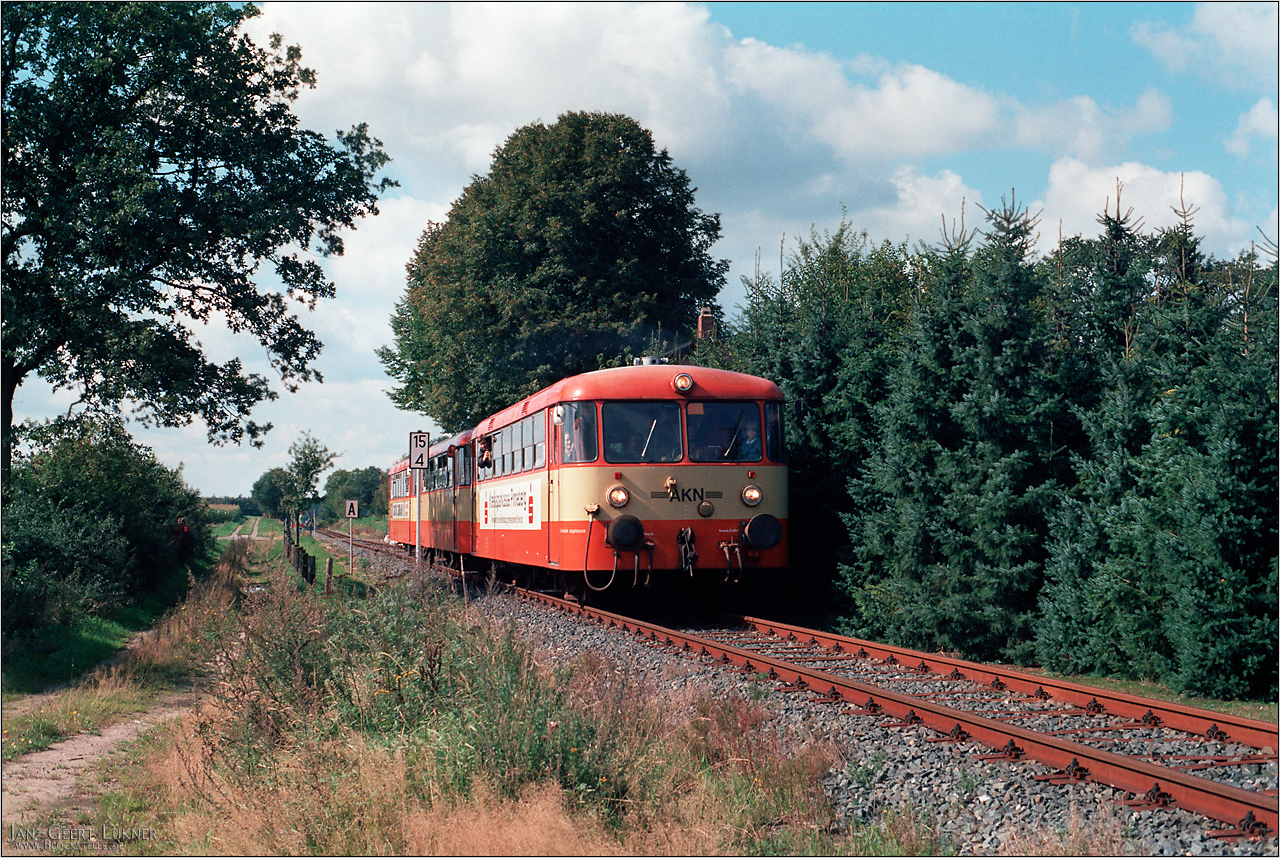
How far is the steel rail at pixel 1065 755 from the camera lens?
516 centimetres

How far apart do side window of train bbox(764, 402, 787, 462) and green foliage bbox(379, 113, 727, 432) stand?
46.4 ft

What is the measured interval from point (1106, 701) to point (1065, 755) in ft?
6.56

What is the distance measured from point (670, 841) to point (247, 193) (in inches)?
697

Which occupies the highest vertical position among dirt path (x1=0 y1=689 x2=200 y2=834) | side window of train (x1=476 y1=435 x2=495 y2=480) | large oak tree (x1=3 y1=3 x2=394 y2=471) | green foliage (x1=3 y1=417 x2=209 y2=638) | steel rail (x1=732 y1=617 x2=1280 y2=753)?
large oak tree (x1=3 y1=3 x2=394 y2=471)

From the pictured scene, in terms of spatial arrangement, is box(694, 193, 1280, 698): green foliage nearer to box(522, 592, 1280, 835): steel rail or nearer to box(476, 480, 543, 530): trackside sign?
box(522, 592, 1280, 835): steel rail

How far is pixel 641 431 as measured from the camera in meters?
13.8

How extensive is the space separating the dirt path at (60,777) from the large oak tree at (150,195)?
31.6ft

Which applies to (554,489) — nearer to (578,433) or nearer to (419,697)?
(578,433)

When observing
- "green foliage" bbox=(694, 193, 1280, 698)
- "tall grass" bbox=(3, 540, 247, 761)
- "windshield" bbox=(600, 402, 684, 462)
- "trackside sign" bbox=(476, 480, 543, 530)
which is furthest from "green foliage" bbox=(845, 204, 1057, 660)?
"tall grass" bbox=(3, 540, 247, 761)

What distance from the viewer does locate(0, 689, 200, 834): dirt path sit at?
7066 mm

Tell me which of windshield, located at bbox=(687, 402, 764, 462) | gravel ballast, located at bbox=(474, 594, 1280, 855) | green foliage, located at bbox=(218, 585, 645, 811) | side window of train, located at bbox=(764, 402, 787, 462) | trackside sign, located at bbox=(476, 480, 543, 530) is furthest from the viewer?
trackside sign, located at bbox=(476, 480, 543, 530)

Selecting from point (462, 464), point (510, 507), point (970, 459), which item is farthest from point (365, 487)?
point (970, 459)

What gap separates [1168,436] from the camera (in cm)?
933

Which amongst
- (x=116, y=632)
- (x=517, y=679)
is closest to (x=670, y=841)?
(x=517, y=679)
